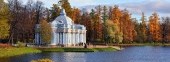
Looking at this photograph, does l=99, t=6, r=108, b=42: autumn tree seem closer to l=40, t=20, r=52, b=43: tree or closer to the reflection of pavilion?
l=40, t=20, r=52, b=43: tree

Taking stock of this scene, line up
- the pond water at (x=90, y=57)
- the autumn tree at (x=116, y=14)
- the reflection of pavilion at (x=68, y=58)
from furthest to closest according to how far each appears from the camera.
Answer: the autumn tree at (x=116, y=14)
the pond water at (x=90, y=57)
the reflection of pavilion at (x=68, y=58)

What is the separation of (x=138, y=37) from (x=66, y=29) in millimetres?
42296

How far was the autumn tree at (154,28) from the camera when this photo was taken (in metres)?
137

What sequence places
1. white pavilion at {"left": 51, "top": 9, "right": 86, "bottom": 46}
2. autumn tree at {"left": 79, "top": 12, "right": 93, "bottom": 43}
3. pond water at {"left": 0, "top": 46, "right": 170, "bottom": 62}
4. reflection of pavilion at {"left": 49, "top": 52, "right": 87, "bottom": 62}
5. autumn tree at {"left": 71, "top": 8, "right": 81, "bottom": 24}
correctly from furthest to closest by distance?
autumn tree at {"left": 79, "top": 12, "right": 93, "bottom": 43} → autumn tree at {"left": 71, "top": 8, "right": 81, "bottom": 24} → white pavilion at {"left": 51, "top": 9, "right": 86, "bottom": 46} → pond water at {"left": 0, "top": 46, "right": 170, "bottom": 62} → reflection of pavilion at {"left": 49, "top": 52, "right": 87, "bottom": 62}

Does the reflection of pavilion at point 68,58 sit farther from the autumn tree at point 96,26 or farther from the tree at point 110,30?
the autumn tree at point 96,26

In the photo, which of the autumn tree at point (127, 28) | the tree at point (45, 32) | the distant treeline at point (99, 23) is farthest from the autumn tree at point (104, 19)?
the tree at point (45, 32)

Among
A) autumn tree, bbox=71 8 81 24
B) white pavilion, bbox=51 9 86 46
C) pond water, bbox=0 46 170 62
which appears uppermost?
autumn tree, bbox=71 8 81 24

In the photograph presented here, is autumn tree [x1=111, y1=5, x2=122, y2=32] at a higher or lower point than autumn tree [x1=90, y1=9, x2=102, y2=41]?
higher

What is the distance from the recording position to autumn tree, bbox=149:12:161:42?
136625mm

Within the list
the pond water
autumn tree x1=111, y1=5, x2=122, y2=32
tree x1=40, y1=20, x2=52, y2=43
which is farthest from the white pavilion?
autumn tree x1=111, y1=5, x2=122, y2=32

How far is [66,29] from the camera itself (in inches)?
3898

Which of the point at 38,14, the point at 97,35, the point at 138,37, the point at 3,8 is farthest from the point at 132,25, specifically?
the point at 3,8

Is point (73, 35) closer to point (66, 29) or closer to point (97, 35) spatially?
point (66, 29)

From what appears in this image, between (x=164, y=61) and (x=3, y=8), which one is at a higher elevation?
(x=3, y=8)
